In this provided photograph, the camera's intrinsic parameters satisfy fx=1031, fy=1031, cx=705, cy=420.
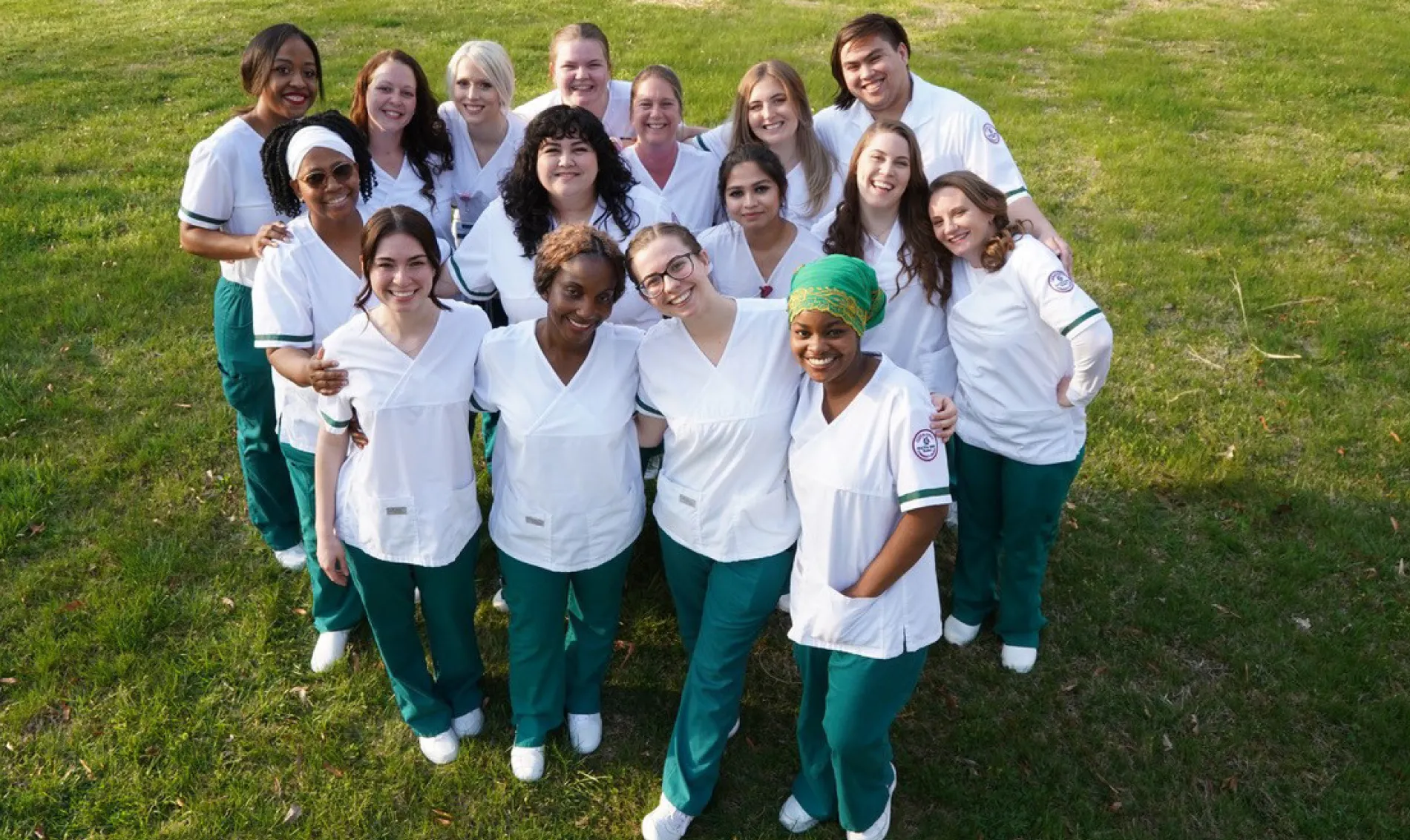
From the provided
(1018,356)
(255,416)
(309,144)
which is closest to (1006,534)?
(1018,356)

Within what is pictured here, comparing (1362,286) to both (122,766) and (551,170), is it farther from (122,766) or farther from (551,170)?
(122,766)

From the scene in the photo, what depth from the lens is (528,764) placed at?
389 cm

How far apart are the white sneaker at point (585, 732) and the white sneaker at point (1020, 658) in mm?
1769

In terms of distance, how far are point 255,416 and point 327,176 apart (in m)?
1.41

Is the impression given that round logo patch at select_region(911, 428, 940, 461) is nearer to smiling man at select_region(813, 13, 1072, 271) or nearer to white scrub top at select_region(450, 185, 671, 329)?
white scrub top at select_region(450, 185, 671, 329)

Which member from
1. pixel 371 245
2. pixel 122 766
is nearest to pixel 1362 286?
pixel 371 245

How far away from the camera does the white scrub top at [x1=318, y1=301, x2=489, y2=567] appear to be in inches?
134

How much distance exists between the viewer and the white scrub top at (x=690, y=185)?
4573 mm

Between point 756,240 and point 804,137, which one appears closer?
point 756,240

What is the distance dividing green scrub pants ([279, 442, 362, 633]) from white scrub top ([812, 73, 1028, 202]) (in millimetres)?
2700

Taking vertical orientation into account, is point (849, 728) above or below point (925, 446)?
below

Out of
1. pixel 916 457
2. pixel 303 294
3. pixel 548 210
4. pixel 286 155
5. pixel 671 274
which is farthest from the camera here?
pixel 548 210

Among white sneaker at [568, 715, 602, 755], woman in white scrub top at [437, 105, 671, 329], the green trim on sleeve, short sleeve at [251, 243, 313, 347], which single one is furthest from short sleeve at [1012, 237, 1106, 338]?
short sleeve at [251, 243, 313, 347]

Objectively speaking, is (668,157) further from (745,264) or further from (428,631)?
(428,631)
